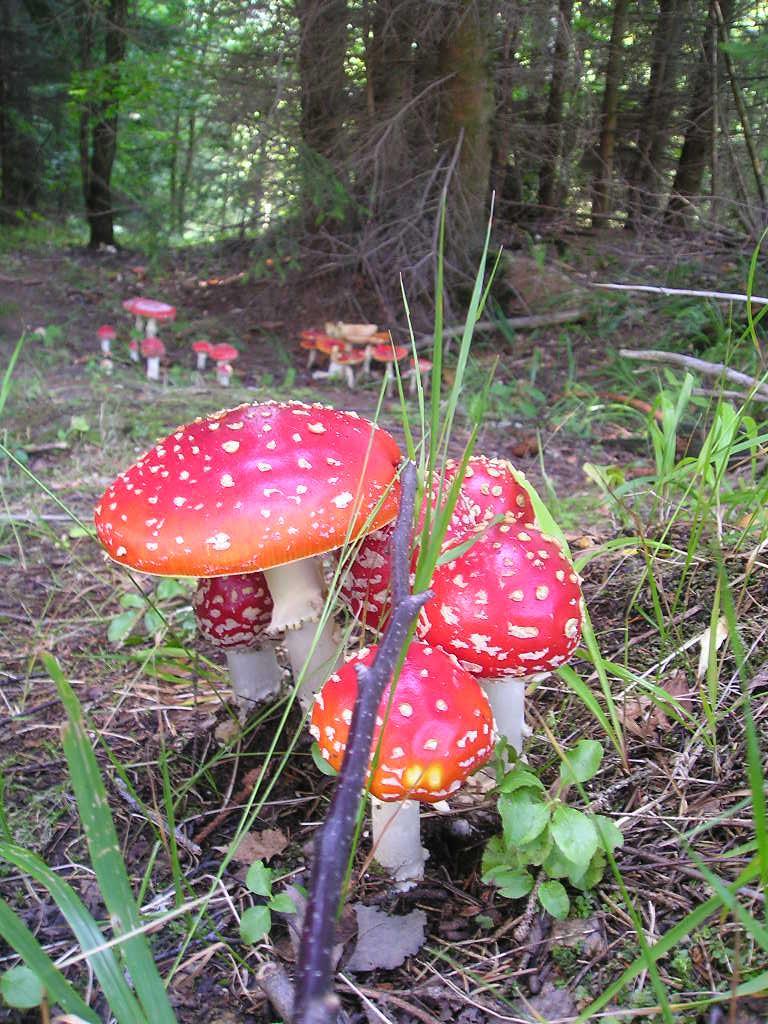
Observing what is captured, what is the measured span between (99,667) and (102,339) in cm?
599

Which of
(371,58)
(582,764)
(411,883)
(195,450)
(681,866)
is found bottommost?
(411,883)

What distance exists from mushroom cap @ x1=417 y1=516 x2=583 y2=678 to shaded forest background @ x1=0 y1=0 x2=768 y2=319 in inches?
206

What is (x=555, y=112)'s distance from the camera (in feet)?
24.1

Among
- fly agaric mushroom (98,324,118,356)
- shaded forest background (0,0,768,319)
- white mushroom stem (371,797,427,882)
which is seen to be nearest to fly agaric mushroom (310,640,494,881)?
white mushroom stem (371,797,427,882)

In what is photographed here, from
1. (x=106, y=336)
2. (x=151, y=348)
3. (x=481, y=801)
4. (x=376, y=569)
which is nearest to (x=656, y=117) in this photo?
(x=151, y=348)

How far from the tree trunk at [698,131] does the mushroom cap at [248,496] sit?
555cm

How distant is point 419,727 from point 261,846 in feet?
2.35

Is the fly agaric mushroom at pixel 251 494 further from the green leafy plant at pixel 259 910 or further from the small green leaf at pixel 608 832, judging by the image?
the small green leaf at pixel 608 832

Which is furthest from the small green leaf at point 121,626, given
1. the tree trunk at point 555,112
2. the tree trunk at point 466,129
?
the tree trunk at point 555,112

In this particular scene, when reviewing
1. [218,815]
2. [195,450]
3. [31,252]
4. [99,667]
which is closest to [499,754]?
[218,815]

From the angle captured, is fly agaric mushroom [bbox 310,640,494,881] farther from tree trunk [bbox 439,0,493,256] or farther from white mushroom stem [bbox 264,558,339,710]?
tree trunk [bbox 439,0,493,256]

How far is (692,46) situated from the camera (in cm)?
697

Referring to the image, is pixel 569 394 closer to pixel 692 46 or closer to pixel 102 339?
pixel 692 46

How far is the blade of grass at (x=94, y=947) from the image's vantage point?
1123 mm
